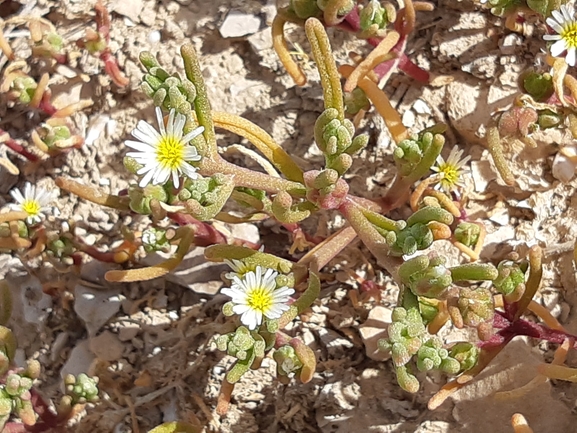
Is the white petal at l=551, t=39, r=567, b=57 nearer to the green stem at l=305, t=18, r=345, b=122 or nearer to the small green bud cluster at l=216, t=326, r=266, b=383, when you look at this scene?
the green stem at l=305, t=18, r=345, b=122

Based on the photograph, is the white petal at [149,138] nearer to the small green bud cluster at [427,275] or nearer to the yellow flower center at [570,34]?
the small green bud cluster at [427,275]

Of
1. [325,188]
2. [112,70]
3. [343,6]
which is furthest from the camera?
[112,70]

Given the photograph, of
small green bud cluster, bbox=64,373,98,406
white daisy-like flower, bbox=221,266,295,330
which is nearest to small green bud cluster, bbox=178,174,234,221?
white daisy-like flower, bbox=221,266,295,330

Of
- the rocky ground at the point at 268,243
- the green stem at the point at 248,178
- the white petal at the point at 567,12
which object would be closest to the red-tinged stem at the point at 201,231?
the rocky ground at the point at 268,243

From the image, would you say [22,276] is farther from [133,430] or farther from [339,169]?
[339,169]

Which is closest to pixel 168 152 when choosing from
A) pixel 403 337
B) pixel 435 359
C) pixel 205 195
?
pixel 205 195

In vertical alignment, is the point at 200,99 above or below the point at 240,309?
above

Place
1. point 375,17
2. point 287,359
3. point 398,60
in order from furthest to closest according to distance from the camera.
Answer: point 398,60 < point 375,17 < point 287,359

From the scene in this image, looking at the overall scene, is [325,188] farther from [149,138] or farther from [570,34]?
[570,34]
